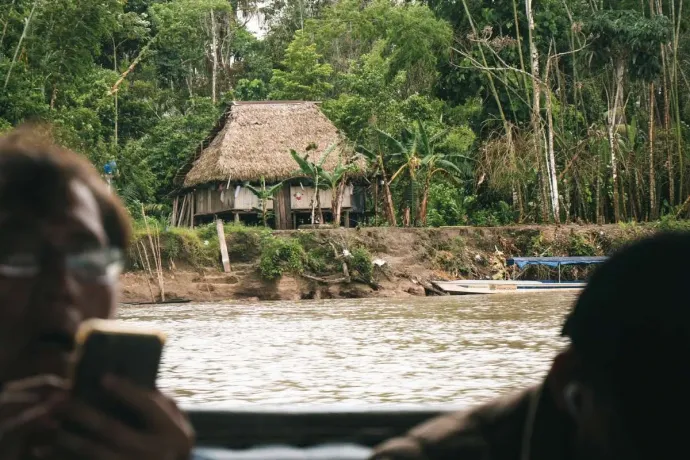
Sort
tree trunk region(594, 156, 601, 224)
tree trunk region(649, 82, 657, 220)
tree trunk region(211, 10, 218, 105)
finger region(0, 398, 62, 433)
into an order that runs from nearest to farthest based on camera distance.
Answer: finger region(0, 398, 62, 433) → tree trunk region(649, 82, 657, 220) → tree trunk region(594, 156, 601, 224) → tree trunk region(211, 10, 218, 105)

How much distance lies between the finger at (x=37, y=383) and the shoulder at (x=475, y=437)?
0.89 feet

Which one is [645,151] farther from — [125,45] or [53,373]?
[53,373]

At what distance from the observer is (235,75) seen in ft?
124

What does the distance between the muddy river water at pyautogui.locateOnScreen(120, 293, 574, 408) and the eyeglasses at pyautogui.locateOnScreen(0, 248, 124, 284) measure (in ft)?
11.3

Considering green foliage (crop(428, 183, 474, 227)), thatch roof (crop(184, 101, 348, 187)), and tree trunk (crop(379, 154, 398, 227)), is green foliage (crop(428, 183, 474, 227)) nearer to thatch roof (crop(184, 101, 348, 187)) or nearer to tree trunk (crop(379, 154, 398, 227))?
tree trunk (crop(379, 154, 398, 227))

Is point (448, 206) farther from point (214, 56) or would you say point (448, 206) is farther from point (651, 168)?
point (214, 56)

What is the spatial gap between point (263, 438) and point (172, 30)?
112ft

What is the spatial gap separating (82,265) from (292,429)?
1.47 ft

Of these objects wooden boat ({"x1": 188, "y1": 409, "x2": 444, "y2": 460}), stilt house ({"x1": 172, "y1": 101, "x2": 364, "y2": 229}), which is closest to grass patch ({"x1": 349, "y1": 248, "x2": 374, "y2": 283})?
stilt house ({"x1": 172, "y1": 101, "x2": 364, "y2": 229})

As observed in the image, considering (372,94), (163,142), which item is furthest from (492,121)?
(163,142)

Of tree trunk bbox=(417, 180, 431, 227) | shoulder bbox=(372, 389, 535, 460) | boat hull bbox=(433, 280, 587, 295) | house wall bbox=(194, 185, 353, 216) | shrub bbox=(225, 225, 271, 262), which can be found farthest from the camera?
house wall bbox=(194, 185, 353, 216)

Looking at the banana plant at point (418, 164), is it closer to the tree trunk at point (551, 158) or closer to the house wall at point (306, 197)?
the tree trunk at point (551, 158)

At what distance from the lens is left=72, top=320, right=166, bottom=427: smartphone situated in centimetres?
68

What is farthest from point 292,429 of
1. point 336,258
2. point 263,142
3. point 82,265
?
point 263,142
